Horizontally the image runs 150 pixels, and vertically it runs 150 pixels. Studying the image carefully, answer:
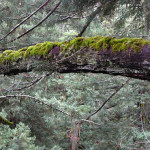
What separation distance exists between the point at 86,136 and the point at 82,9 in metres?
4.32

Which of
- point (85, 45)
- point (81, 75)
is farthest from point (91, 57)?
point (81, 75)

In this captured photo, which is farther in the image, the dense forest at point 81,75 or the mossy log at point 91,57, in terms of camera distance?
the dense forest at point 81,75

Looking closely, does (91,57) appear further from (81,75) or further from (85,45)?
(81,75)

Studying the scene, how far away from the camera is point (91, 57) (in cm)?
168

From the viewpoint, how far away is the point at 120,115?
22.0ft

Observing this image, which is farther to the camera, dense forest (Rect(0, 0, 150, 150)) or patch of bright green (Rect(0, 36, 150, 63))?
dense forest (Rect(0, 0, 150, 150))

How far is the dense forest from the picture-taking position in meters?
1.65

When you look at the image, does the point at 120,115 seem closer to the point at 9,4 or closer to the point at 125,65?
the point at 125,65

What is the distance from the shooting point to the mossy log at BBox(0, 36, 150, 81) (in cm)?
147

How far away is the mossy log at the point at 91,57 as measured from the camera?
4.81 ft

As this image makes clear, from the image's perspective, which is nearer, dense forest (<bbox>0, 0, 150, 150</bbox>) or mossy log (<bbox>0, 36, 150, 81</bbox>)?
mossy log (<bbox>0, 36, 150, 81</bbox>)

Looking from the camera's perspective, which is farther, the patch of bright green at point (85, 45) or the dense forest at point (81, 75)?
the dense forest at point (81, 75)

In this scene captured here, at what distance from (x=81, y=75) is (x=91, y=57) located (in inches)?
142

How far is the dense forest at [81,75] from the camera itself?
1.65 metres
